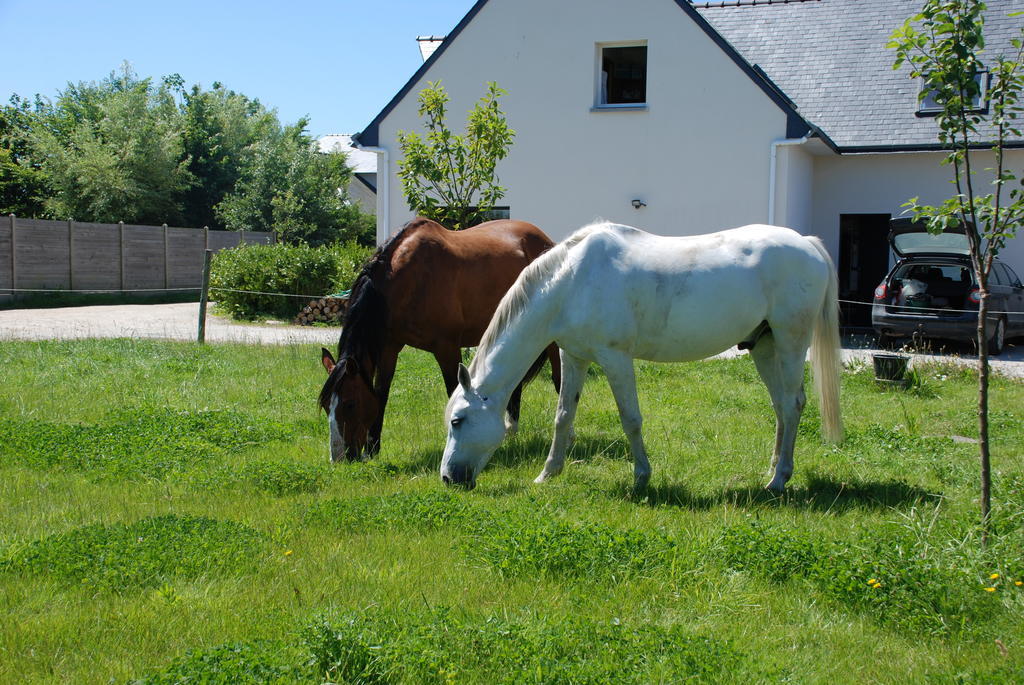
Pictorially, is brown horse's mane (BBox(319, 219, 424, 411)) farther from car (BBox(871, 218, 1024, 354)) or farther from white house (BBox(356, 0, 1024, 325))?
white house (BBox(356, 0, 1024, 325))

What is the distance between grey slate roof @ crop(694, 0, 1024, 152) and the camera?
650 inches

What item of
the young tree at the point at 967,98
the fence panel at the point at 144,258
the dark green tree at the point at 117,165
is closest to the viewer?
the young tree at the point at 967,98

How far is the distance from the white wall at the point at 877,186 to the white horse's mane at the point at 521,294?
41.0 feet

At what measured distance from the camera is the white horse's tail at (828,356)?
600 cm

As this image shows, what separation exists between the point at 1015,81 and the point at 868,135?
13.4 metres

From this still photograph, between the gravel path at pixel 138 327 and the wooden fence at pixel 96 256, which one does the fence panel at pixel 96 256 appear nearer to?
the wooden fence at pixel 96 256

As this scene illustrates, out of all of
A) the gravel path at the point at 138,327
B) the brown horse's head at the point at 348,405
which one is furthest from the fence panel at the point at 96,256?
the brown horse's head at the point at 348,405

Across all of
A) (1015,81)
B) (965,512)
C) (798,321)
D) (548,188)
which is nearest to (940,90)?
(1015,81)

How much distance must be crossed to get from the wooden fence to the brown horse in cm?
1466

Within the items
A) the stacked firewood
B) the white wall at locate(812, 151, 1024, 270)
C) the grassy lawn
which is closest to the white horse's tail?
the grassy lawn

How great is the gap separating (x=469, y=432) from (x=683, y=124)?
12125mm

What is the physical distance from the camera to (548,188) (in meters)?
17.0

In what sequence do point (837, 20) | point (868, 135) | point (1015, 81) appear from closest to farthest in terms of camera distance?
point (1015, 81)
point (868, 135)
point (837, 20)

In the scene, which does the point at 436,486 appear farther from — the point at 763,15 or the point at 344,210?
the point at 344,210
